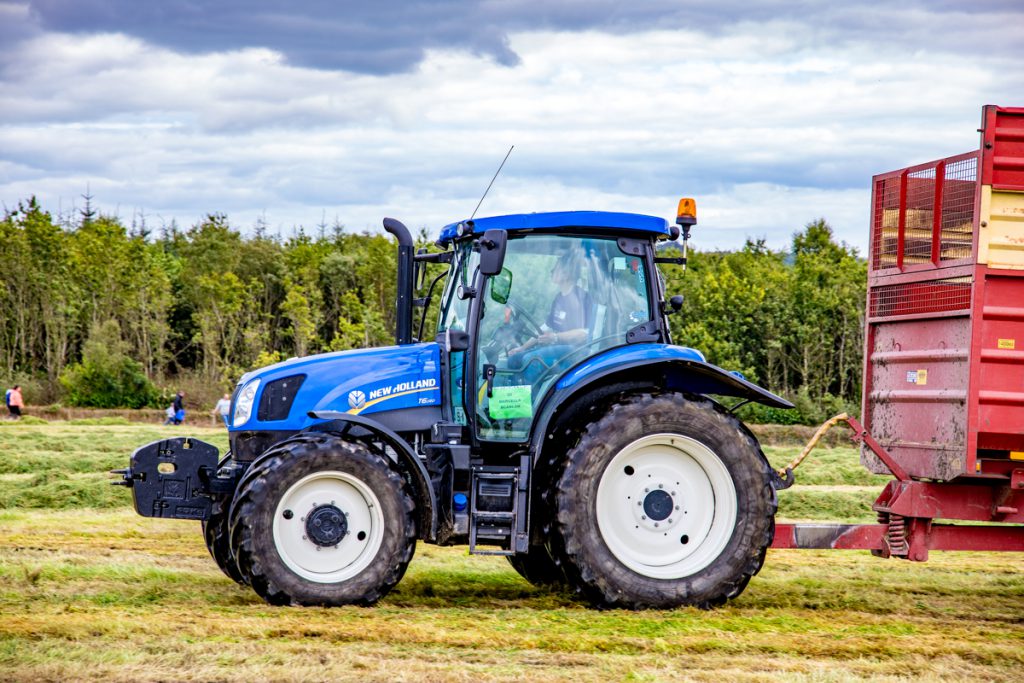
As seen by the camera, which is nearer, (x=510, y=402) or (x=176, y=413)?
(x=510, y=402)

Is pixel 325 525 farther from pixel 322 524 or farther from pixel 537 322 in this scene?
pixel 537 322

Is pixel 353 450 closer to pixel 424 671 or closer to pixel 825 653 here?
pixel 424 671

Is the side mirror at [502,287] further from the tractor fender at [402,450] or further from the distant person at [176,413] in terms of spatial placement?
the distant person at [176,413]

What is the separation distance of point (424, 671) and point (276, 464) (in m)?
1.97

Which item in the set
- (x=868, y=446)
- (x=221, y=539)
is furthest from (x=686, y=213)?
(x=221, y=539)

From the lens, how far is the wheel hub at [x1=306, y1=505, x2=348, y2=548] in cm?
736

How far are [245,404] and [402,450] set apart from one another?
1145mm

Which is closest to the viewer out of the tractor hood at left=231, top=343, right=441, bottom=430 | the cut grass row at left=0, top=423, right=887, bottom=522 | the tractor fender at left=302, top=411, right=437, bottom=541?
the tractor fender at left=302, top=411, right=437, bottom=541

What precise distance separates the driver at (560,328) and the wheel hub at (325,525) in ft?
4.94

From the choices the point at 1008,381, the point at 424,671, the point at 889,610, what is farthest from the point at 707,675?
the point at 1008,381

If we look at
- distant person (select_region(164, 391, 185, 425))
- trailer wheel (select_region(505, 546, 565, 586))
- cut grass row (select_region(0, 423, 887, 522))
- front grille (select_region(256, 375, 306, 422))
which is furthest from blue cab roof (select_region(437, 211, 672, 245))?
distant person (select_region(164, 391, 185, 425))

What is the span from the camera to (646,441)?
7719 mm

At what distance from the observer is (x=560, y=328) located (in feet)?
26.0

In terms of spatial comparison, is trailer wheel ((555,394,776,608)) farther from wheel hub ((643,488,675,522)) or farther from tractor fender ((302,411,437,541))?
tractor fender ((302,411,437,541))
